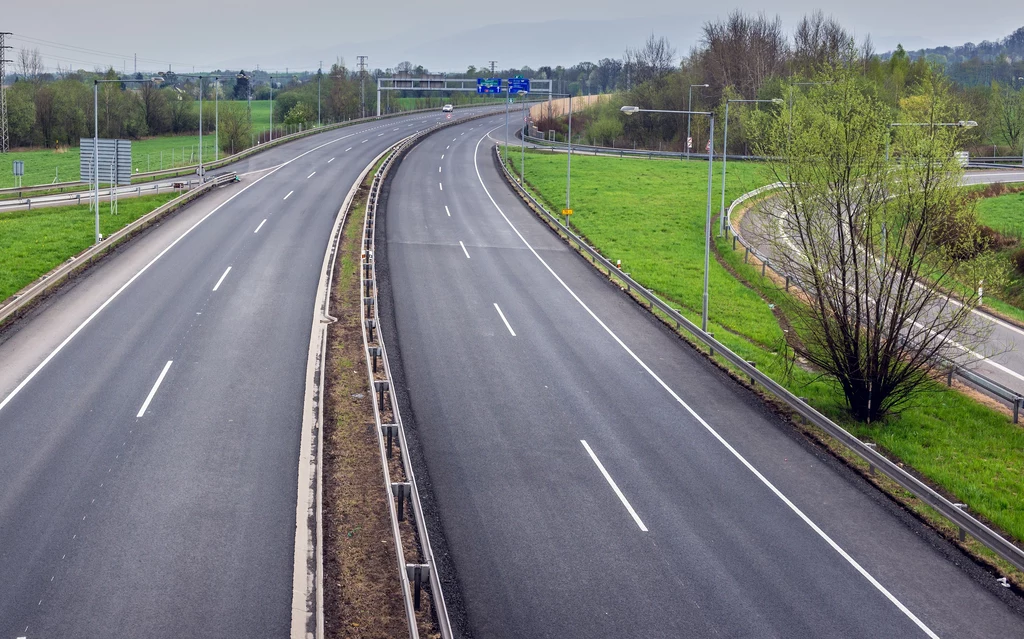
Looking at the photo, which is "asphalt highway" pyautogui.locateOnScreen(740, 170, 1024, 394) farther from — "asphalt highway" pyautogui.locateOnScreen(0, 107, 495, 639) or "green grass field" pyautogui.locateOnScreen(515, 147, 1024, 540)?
"asphalt highway" pyautogui.locateOnScreen(0, 107, 495, 639)

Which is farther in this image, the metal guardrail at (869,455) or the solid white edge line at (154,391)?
the solid white edge line at (154,391)

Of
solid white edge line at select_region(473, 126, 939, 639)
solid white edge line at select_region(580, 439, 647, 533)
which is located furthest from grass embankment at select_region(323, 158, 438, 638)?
solid white edge line at select_region(473, 126, 939, 639)

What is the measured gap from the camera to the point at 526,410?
2130 cm

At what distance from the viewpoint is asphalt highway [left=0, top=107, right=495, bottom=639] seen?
12.5 meters

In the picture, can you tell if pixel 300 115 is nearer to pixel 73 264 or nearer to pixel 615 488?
pixel 73 264

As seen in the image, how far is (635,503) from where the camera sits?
16688 millimetres

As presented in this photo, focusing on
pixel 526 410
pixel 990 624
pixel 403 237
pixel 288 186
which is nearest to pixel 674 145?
pixel 288 186

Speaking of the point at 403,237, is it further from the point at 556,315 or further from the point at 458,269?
the point at 556,315

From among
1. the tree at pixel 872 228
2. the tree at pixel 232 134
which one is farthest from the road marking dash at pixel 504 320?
the tree at pixel 232 134

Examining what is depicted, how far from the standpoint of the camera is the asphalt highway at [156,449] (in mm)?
12500

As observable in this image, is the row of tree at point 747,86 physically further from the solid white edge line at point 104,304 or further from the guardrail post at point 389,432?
the guardrail post at point 389,432

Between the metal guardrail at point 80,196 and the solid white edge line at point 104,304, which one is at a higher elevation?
the metal guardrail at point 80,196

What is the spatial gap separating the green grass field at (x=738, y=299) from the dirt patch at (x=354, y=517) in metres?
11.5

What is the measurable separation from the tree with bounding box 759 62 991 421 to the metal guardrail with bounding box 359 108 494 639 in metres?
10.8
